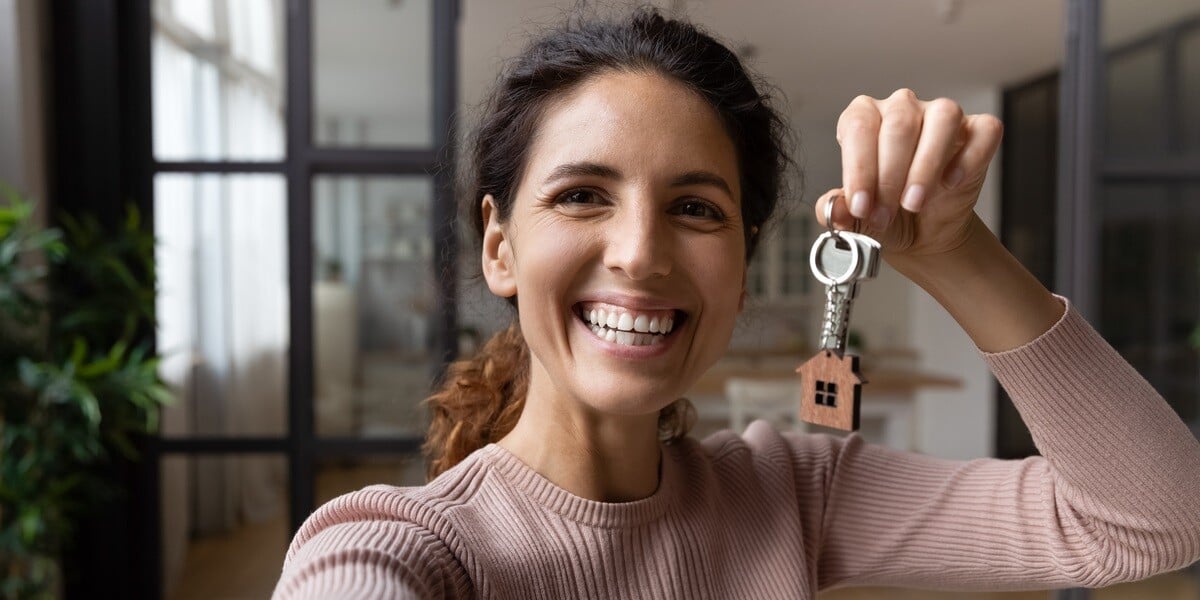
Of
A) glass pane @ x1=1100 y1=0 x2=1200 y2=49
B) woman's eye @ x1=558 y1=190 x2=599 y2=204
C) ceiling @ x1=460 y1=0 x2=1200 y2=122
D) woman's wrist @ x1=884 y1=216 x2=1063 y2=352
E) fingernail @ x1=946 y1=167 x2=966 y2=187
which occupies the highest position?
ceiling @ x1=460 y1=0 x2=1200 y2=122

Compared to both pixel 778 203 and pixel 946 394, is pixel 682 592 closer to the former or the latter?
pixel 778 203

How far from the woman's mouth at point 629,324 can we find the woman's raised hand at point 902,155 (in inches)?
7.1

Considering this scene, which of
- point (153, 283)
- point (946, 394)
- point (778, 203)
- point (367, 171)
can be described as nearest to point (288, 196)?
point (367, 171)

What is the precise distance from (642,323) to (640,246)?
73mm

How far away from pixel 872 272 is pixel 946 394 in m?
7.19

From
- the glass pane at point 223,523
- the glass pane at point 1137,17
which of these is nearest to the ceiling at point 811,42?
the glass pane at point 1137,17

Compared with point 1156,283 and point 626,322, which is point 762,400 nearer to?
point 1156,283

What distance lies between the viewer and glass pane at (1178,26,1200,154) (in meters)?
2.46

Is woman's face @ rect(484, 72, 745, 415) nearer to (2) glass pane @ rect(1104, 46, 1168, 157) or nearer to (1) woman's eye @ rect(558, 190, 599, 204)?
(1) woman's eye @ rect(558, 190, 599, 204)

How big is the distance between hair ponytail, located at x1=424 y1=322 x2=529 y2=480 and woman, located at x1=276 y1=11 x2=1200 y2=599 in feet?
0.43

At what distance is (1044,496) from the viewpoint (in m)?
0.97

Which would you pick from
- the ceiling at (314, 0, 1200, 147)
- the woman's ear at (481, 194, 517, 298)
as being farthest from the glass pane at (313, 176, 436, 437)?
the woman's ear at (481, 194, 517, 298)

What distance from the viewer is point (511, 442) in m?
0.97

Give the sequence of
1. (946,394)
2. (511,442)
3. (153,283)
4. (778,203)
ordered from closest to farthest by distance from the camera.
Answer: (511,442)
(778,203)
(153,283)
(946,394)
